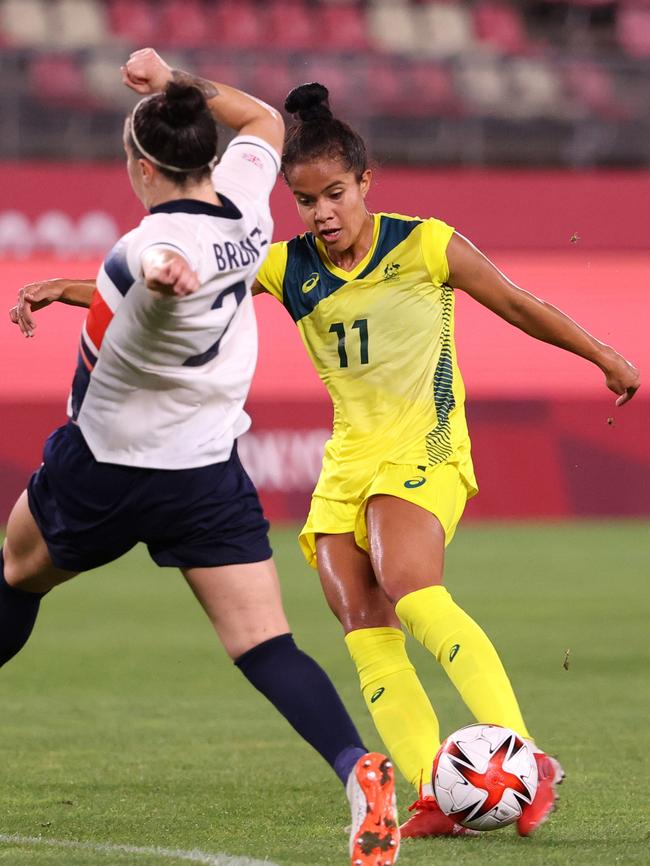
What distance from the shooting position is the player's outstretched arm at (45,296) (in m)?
4.43

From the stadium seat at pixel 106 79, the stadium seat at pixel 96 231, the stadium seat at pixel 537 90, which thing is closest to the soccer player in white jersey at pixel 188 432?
the stadium seat at pixel 96 231

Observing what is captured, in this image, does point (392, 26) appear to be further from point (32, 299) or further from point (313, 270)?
point (32, 299)

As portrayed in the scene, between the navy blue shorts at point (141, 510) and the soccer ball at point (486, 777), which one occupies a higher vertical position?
the navy blue shorts at point (141, 510)

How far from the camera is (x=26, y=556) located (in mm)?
4137

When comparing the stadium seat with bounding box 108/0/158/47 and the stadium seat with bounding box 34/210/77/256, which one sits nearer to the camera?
the stadium seat with bounding box 34/210/77/256

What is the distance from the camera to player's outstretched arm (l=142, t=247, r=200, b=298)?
346 cm

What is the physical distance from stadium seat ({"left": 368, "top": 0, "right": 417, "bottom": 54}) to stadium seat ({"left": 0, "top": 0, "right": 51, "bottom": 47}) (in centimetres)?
383

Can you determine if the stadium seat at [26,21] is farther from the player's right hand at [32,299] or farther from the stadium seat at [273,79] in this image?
the player's right hand at [32,299]

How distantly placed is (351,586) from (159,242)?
1.50 meters

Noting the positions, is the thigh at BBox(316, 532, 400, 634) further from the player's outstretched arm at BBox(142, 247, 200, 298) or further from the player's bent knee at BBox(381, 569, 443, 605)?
the player's outstretched arm at BBox(142, 247, 200, 298)

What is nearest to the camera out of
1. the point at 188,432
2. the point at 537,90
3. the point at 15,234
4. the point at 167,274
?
the point at 167,274

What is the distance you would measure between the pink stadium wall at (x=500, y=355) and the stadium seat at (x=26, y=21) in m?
2.06

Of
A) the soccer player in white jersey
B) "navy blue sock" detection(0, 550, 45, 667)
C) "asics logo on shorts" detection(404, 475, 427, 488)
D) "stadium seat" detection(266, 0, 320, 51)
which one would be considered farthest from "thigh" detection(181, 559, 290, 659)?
"stadium seat" detection(266, 0, 320, 51)

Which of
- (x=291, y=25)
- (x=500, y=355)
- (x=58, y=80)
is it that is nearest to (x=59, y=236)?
(x=58, y=80)
